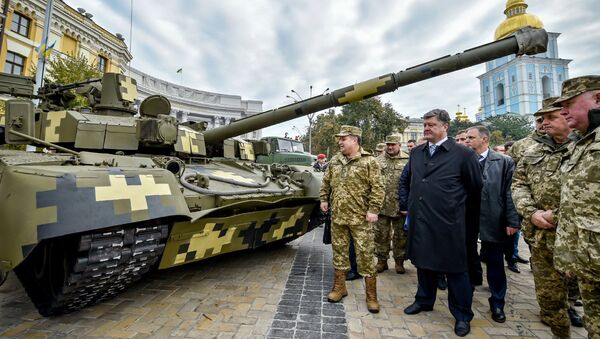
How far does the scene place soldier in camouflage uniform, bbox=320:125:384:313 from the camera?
141 inches

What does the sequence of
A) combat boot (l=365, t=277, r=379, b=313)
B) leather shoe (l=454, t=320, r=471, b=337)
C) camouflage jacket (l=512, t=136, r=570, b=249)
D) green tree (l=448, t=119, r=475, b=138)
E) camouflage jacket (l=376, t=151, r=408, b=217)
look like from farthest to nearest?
green tree (l=448, t=119, r=475, b=138), camouflage jacket (l=376, t=151, r=408, b=217), combat boot (l=365, t=277, r=379, b=313), leather shoe (l=454, t=320, r=471, b=337), camouflage jacket (l=512, t=136, r=570, b=249)

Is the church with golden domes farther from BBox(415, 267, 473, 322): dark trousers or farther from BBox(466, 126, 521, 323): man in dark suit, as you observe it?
BBox(415, 267, 473, 322): dark trousers

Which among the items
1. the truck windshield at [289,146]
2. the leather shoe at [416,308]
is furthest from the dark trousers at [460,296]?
the truck windshield at [289,146]

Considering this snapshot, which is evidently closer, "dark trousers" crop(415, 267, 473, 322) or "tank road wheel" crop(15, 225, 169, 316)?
"tank road wheel" crop(15, 225, 169, 316)

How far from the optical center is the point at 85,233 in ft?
8.09

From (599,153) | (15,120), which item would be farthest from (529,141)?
(15,120)

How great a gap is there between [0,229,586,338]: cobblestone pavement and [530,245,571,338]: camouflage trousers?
35 cm

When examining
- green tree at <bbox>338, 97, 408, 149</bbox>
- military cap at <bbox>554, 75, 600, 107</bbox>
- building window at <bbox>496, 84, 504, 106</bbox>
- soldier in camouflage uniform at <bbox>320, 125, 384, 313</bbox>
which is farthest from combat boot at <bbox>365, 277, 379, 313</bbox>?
building window at <bbox>496, 84, 504, 106</bbox>

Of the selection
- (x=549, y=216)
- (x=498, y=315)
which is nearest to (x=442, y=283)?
(x=498, y=315)

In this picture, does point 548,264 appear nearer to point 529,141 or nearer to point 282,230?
point 529,141

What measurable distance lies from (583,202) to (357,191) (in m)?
2.04

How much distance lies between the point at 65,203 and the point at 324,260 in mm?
3920

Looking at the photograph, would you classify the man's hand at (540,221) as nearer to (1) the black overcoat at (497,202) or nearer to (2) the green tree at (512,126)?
(1) the black overcoat at (497,202)

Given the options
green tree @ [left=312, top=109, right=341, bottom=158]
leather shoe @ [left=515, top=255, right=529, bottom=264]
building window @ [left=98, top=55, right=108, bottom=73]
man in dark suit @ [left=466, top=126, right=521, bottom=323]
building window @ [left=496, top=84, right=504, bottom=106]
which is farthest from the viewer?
building window @ [left=496, top=84, right=504, bottom=106]
